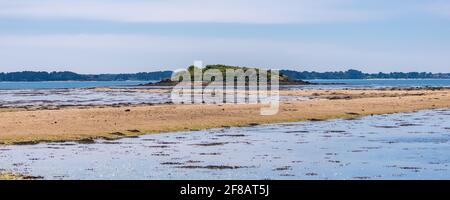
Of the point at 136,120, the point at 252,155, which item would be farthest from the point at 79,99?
the point at 252,155

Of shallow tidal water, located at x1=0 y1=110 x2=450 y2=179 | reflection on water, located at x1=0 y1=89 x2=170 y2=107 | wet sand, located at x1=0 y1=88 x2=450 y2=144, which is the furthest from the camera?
reflection on water, located at x1=0 y1=89 x2=170 y2=107

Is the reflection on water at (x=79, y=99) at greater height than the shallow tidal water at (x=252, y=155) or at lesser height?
lesser

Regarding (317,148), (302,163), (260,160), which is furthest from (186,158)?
(317,148)

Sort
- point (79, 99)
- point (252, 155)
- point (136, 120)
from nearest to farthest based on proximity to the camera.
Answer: point (252, 155), point (136, 120), point (79, 99)

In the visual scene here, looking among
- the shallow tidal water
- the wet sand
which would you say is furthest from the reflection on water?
the shallow tidal water

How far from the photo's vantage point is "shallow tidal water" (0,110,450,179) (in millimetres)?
27641

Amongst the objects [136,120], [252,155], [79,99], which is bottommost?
[79,99]

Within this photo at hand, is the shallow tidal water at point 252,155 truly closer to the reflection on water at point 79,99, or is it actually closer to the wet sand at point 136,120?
the wet sand at point 136,120

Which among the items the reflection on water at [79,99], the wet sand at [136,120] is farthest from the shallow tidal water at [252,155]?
the reflection on water at [79,99]

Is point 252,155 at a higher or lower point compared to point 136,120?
lower

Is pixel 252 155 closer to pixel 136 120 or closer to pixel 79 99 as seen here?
pixel 136 120

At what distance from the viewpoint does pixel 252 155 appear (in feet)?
111

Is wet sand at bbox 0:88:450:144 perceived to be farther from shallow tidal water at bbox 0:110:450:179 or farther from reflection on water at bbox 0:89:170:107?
reflection on water at bbox 0:89:170:107

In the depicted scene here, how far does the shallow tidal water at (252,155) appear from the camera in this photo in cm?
2764
